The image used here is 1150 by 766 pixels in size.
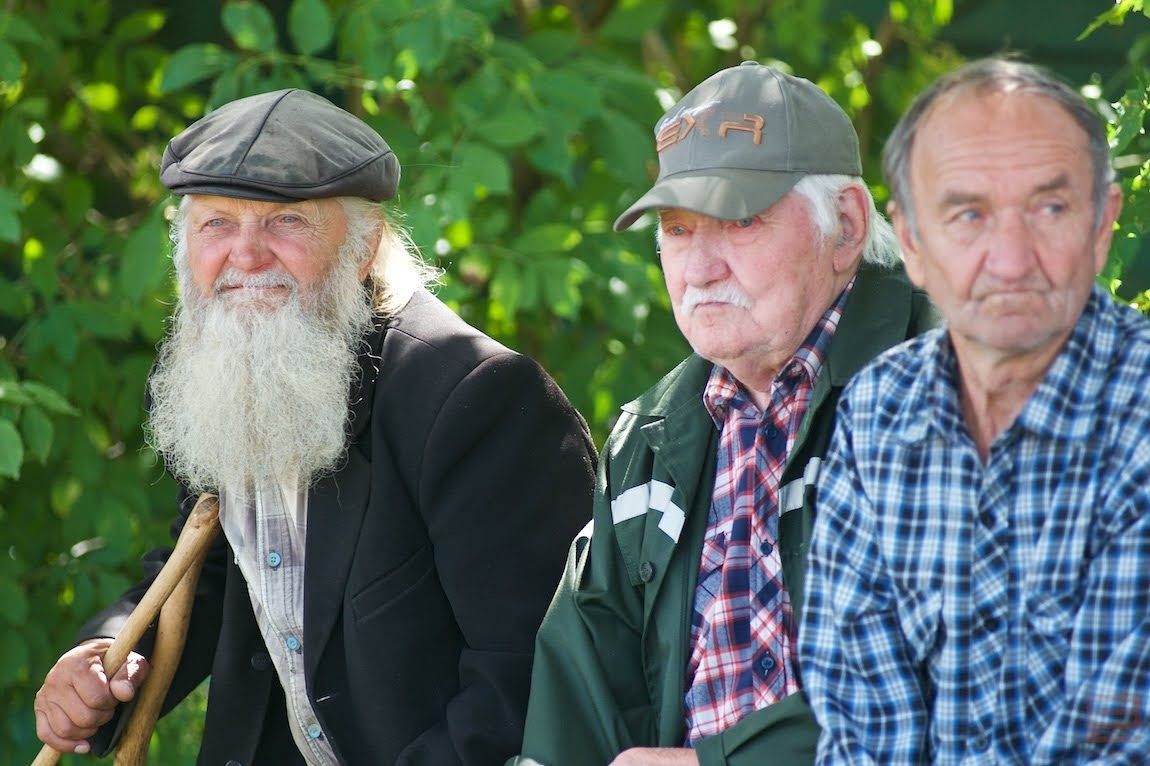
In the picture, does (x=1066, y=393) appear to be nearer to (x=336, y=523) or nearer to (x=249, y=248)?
(x=336, y=523)

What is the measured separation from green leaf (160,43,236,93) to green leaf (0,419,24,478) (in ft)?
3.34

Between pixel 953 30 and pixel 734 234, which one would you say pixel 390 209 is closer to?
pixel 734 234

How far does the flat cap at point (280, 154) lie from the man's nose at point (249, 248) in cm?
9

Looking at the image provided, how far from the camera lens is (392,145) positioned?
4.19m

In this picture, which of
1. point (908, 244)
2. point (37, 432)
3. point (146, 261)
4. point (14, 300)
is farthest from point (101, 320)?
point (908, 244)

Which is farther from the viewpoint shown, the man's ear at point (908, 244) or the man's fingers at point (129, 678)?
the man's fingers at point (129, 678)

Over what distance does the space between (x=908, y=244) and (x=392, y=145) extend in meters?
2.31

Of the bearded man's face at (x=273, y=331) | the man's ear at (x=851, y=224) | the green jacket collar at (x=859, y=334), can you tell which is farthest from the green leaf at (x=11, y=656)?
the man's ear at (x=851, y=224)

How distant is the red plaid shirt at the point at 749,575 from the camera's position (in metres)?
2.47

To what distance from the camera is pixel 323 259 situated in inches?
122

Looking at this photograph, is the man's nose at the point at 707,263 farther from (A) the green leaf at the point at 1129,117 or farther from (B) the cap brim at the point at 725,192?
(A) the green leaf at the point at 1129,117

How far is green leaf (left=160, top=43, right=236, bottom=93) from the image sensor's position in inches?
156

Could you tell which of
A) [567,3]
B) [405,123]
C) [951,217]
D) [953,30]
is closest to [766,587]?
[951,217]

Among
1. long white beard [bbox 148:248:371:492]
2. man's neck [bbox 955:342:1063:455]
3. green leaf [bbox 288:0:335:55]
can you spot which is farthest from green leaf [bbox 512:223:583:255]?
man's neck [bbox 955:342:1063:455]
